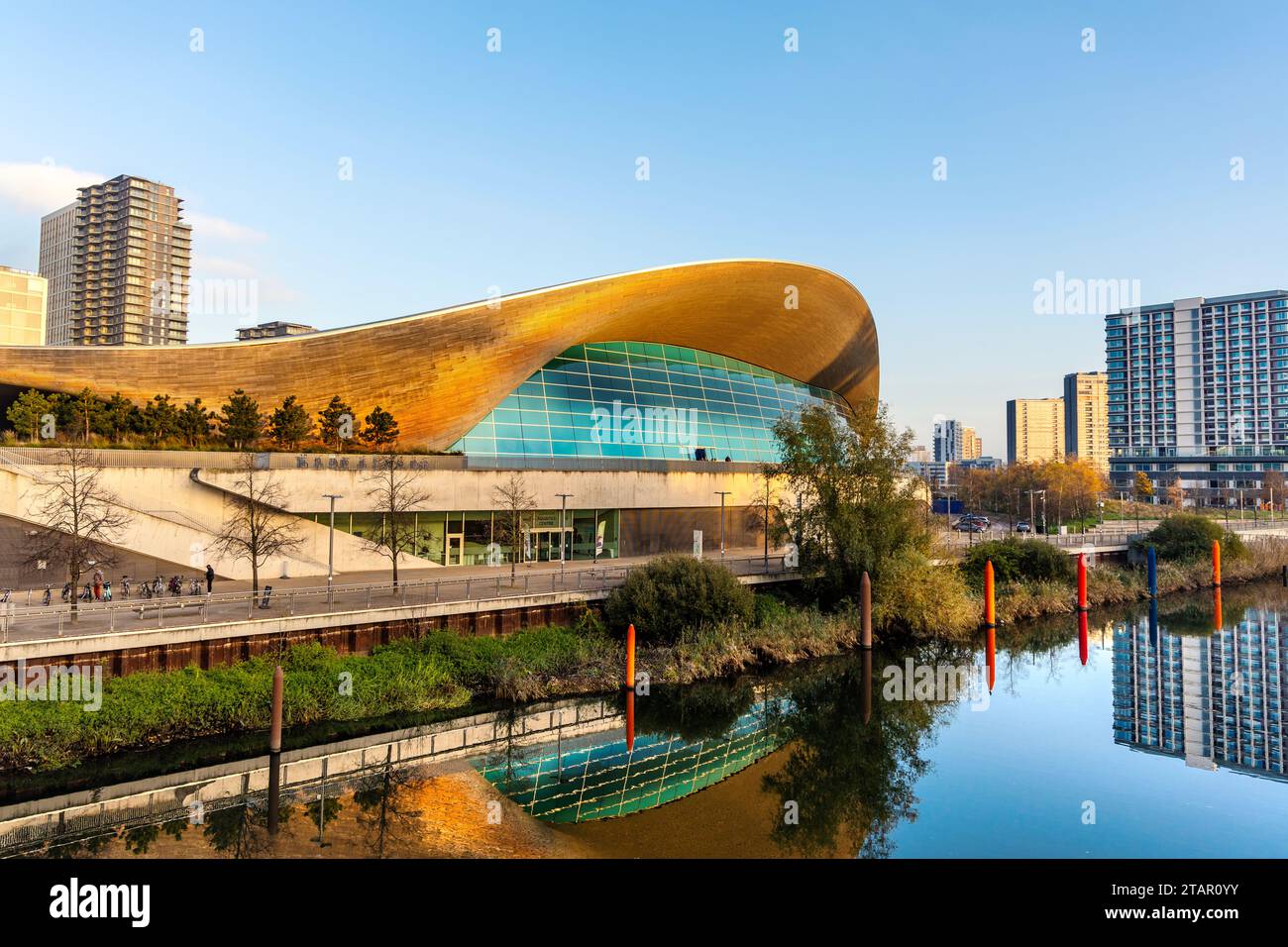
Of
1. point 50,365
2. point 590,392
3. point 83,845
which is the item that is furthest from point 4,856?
point 590,392

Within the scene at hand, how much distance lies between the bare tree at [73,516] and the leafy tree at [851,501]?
59.5 ft

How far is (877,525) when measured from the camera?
82.0 ft

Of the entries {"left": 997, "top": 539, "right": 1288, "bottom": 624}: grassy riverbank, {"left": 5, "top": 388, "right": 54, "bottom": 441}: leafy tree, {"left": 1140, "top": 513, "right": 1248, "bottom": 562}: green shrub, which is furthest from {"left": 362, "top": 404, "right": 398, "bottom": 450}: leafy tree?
{"left": 1140, "top": 513, "right": 1248, "bottom": 562}: green shrub

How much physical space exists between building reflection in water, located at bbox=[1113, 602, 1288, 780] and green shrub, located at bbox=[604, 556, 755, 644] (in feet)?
29.8

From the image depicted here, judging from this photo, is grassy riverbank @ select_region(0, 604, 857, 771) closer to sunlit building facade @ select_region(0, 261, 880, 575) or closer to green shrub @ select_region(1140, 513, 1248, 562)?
sunlit building facade @ select_region(0, 261, 880, 575)

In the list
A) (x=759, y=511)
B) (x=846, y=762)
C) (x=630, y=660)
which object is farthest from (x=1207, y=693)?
(x=759, y=511)

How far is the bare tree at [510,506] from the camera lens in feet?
91.0

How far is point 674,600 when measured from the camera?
827 inches

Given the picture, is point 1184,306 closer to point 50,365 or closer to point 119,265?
point 50,365

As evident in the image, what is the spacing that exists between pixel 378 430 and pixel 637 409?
12.2 meters

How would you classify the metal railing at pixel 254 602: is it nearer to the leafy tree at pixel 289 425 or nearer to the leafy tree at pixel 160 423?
the leafy tree at pixel 160 423

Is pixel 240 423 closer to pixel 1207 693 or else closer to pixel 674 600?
pixel 674 600

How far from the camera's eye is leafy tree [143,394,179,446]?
24.6 metres
